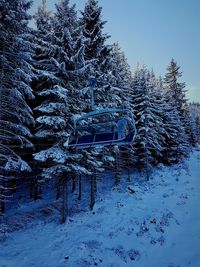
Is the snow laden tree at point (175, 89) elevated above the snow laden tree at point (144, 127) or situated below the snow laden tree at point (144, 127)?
above

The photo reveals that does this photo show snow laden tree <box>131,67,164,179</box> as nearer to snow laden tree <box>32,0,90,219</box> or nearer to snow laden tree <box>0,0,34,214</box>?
snow laden tree <box>32,0,90,219</box>

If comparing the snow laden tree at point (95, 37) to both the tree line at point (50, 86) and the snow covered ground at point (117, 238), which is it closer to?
the tree line at point (50, 86)

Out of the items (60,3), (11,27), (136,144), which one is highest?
(60,3)

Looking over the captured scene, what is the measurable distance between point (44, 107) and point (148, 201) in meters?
12.6

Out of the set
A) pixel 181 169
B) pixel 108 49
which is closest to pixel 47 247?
pixel 108 49

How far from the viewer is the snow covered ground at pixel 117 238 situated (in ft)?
46.4

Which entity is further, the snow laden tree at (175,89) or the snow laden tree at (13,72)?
the snow laden tree at (175,89)

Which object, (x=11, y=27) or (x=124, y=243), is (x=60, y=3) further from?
(x=124, y=243)

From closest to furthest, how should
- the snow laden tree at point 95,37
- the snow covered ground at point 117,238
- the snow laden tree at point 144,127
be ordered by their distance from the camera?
the snow covered ground at point 117,238
the snow laden tree at point 95,37
the snow laden tree at point 144,127

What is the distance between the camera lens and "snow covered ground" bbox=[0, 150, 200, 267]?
557 inches

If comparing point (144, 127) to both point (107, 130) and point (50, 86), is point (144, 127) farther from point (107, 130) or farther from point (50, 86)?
point (107, 130)

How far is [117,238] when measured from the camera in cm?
1655

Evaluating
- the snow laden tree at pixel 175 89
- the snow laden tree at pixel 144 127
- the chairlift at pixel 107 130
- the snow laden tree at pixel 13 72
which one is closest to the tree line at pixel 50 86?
the snow laden tree at pixel 13 72

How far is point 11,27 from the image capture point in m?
16.0
